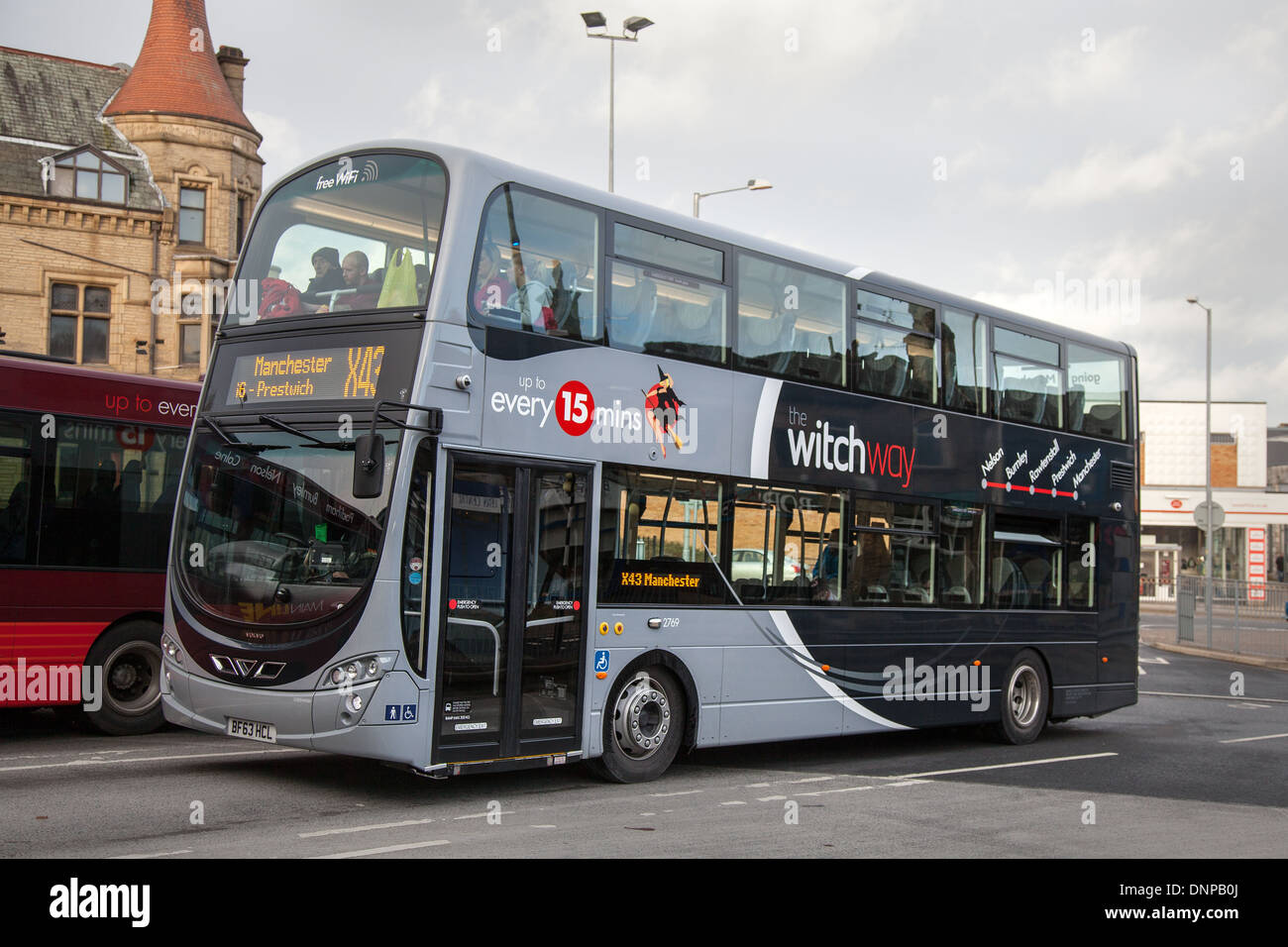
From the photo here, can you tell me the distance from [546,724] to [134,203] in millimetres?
31063

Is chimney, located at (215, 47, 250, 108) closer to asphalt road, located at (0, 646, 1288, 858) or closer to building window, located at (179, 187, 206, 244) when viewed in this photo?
building window, located at (179, 187, 206, 244)

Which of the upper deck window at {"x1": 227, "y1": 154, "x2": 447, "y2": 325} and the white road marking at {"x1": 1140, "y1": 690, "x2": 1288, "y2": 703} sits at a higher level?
the upper deck window at {"x1": 227, "y1": 154, "x2": 447, "y2": 325}

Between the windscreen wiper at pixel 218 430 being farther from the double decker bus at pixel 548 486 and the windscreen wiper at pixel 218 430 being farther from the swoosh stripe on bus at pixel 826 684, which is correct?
the swoosh stripe on bus at pixel 826 684

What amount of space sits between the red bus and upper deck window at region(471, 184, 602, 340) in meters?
4.76

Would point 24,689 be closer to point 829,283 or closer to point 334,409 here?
point 334,409

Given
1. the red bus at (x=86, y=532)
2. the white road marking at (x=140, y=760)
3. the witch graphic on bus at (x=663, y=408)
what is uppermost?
the witch graphic on bus at (x=663, y=408)

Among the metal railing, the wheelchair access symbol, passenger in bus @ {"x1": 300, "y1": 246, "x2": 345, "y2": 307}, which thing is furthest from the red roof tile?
the wheelchair access symbol

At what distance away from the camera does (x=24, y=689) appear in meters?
11.2

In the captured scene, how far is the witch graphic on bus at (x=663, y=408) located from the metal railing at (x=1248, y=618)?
23.1 metres

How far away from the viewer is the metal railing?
29922 mm

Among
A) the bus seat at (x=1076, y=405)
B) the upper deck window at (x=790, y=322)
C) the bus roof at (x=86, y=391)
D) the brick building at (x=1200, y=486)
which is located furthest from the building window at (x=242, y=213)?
the brick building at (x=1200, y=486)

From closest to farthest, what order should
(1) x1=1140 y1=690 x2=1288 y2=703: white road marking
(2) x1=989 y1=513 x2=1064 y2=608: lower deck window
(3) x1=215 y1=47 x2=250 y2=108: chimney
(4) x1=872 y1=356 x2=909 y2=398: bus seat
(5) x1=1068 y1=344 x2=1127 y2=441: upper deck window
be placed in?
1. (4) x1=872 y1=356 x2=909 y2=398: bus seat
2. (2) x1=989 y1=513 x2=1064 y2=608: lower deck window
3. (5) x1=1068 y1=344 x2=1127 y2=441: upper deck window
4. (1) x1=1140 y1=690 x2=1288 y2=703: white road marking
5. (3) x1=215 y1=47 x2=250 y2=108: chimney

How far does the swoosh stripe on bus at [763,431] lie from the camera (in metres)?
11.1

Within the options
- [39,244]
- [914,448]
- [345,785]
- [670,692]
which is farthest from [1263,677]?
[39,244]
